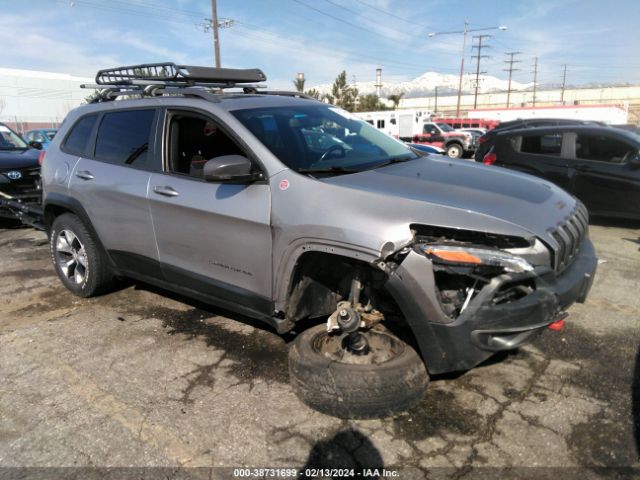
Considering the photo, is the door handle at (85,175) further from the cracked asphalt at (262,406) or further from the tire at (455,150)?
the tire at (455,150)

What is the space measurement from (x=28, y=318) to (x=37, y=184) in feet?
13.3

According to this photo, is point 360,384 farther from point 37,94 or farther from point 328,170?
point 37,94

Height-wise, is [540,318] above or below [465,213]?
below

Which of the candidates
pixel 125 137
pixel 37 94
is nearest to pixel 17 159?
pixel 125 137

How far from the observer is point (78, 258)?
4516 mm

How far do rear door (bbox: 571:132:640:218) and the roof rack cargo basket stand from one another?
5277 mm

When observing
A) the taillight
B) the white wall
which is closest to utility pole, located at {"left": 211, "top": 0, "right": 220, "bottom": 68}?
the taillight

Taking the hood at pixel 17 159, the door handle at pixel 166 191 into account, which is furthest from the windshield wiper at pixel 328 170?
the hood at pixel 17 159

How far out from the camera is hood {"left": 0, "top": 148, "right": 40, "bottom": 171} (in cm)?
756

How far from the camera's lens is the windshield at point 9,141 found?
28.1 feet

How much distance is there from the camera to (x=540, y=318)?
2.45 meters

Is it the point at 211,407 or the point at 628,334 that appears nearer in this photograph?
the point at 211,407

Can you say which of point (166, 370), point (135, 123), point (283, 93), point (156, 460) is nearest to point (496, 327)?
point (156, 460)

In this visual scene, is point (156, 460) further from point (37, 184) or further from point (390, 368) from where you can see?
point (37, 184)
